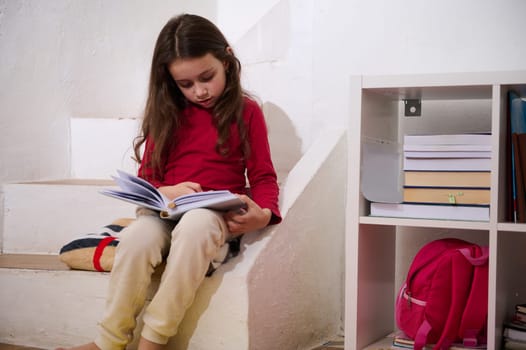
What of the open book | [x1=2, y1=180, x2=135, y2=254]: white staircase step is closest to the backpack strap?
the open book

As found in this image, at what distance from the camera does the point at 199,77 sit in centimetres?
156

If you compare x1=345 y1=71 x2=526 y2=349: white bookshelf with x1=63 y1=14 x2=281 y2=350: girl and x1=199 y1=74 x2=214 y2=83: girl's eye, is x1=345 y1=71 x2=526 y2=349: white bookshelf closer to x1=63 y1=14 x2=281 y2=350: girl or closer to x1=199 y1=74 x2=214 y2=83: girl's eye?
x1=63 y1=14 x2=281 y2=350: girl

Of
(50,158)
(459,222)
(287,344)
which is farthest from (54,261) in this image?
(459,222)

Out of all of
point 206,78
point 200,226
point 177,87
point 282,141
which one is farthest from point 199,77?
point 282,141

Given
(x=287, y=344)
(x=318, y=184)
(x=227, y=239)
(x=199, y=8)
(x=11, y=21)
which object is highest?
(x=199, y=8)

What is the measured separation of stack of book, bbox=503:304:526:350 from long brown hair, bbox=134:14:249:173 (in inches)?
29.0

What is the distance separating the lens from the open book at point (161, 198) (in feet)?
4.46

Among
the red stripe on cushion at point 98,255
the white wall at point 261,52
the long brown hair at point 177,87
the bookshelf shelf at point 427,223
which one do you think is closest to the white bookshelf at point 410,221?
the bookshelf shelf at point 427,223

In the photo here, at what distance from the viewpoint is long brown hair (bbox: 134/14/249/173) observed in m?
1.56

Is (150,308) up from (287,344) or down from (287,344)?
up

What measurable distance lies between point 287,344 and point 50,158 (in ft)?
3.59

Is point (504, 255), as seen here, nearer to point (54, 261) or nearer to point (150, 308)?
point (150, 308)

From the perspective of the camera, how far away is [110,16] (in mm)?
2473

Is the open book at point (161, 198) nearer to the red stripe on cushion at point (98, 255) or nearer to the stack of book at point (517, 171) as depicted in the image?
the red stripe on cushion at point (98, 255)
